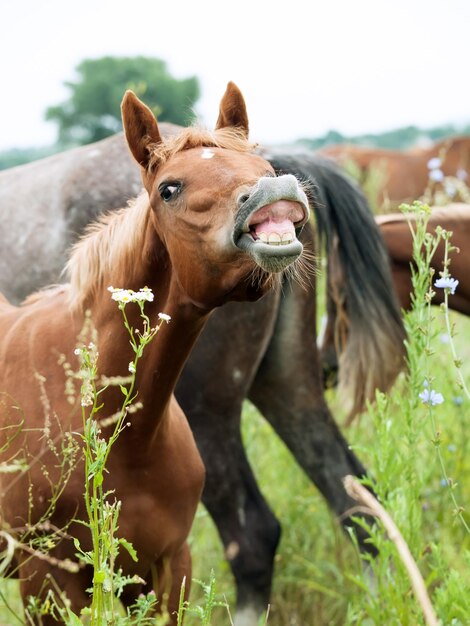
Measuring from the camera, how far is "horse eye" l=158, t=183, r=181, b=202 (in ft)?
7.29

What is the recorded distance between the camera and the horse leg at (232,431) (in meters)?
3.54

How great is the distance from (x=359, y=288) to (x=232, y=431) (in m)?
0.84

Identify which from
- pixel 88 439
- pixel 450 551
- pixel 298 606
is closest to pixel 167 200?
pixel 88 439

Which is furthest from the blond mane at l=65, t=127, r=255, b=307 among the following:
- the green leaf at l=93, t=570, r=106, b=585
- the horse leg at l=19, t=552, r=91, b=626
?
the green leaf at l=93, t=570, r=106, b=585

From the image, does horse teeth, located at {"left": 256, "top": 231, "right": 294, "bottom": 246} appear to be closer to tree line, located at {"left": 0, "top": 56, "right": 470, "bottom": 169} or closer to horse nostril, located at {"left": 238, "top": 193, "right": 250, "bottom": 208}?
horse nostril, located at {"left": 238, "top": 193, "right": 250, "bottom": 208}

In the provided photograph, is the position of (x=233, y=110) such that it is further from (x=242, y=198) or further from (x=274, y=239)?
(x=274, y=239)

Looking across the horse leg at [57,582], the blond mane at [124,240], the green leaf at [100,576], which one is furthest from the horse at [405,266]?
the green leaf at [100,576]

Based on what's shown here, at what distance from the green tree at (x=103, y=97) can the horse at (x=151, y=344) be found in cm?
1878

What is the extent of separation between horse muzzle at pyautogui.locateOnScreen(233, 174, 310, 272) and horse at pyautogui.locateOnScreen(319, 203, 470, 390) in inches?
74.2

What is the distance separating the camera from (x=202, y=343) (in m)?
3.56

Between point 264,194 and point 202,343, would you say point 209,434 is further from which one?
point 264,194

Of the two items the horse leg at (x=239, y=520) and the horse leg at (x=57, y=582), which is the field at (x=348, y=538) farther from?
the horse leg at (x=57, y=582)

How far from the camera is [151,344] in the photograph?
2365mm

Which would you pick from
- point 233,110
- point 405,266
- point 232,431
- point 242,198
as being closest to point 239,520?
point 232,431
